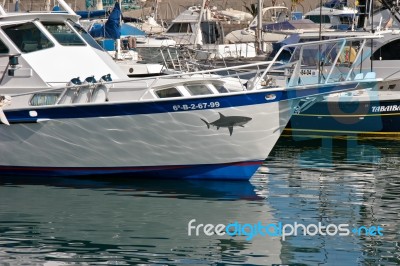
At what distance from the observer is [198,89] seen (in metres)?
18.5

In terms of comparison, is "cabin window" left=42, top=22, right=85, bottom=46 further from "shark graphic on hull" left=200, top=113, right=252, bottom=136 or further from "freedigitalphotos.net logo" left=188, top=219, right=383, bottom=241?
"freedigitalphotos.net logo" left=188, top=219, right=383, bottom=241

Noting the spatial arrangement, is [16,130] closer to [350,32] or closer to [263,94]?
Answer: [263,94]

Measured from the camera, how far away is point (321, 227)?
1551cm

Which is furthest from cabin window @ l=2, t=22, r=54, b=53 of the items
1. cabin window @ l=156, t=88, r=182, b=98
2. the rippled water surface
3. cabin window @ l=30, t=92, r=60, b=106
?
cabin window @ l=156, t=88, r=182, b=98

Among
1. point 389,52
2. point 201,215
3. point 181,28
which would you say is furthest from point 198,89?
point 181,28

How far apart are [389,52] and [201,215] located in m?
13.4

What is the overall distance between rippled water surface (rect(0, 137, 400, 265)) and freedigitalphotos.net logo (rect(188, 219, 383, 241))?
0.34 ft

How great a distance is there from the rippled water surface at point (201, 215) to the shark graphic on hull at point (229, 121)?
49.1 inches

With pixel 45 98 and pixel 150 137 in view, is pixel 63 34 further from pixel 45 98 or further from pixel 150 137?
Answer: pixel 150 137

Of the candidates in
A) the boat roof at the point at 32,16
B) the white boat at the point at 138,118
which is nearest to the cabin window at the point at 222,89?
the white boat at the point at 138,118

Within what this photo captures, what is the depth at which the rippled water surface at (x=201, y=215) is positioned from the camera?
14.0 meters

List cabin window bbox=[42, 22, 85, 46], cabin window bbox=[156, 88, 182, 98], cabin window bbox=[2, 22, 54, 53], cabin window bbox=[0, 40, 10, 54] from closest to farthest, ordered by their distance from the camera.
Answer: cabin window bbox=[156, 88, 182, 98], cabin window bbox=[0, 40, 10, 54], cabin window bbox=[2, 22, 54, 53], cabin window bbox=[42, 22, 85, 46]

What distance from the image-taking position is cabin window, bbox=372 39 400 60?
27.9 meters

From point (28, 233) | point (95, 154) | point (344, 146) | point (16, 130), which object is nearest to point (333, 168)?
point (344, 146)
